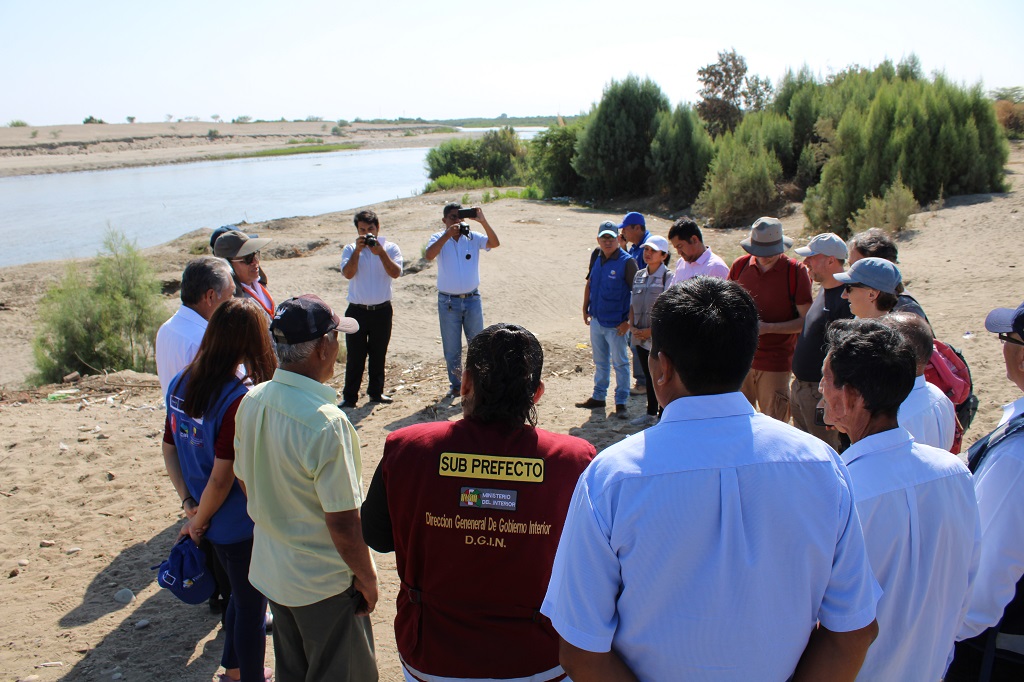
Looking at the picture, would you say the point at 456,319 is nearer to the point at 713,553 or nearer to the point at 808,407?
the point at 808,407

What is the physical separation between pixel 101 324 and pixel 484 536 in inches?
389

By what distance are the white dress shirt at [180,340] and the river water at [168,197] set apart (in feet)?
43.3

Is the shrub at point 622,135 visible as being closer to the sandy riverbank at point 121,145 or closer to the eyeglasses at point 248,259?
the eyeglasses at point 248,259

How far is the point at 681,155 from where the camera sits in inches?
965

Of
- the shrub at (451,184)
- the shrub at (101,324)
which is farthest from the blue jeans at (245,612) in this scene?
the shrub at (451,184)

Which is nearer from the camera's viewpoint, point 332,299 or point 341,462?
point 341,462

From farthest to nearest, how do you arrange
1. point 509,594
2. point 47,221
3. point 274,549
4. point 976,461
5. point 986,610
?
point 47,221, point 274,549, point 976,461, point 986,610, point 509,594

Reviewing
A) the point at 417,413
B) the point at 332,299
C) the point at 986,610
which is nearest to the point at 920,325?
the point at 986,610

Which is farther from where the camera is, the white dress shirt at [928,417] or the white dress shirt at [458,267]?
the white dress shirt at [458,267]

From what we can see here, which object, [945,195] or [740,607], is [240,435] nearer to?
[740,607]

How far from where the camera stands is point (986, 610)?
2.31m

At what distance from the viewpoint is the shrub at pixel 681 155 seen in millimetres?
24156

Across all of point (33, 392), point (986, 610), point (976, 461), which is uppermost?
point (976, 461)

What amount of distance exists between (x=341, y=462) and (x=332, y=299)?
34.0 ft
